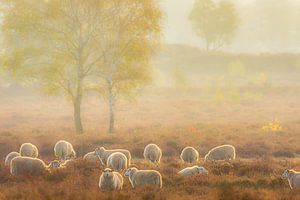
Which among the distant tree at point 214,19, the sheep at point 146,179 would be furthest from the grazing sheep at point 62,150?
the distant tree at point 214,19

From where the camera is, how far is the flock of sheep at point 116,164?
1452 centimetres

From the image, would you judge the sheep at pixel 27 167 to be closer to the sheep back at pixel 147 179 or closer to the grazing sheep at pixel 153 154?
the sheep back at pixel 147 179

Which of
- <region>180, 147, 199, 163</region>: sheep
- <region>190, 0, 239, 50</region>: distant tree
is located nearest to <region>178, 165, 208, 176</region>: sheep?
<region>180, 147, 199, 163</region>: sheep

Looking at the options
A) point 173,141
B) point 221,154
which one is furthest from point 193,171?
point 173,141

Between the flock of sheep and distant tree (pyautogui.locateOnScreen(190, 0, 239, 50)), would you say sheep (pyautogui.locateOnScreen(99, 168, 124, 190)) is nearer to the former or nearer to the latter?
the flock of sheep

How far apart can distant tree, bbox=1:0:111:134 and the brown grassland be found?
4121 millimetres

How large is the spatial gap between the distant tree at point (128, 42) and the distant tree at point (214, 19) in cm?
5556

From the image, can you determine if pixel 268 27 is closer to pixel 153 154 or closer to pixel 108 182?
pixel 153 154

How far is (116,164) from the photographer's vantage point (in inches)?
714

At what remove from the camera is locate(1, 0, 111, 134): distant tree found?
29.6m

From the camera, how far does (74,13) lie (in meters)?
30.2

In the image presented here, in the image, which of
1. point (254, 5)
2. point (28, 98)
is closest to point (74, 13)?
point (28, 98)

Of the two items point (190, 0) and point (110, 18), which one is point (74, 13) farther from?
point (190, 0)

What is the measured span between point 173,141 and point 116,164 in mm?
8356
